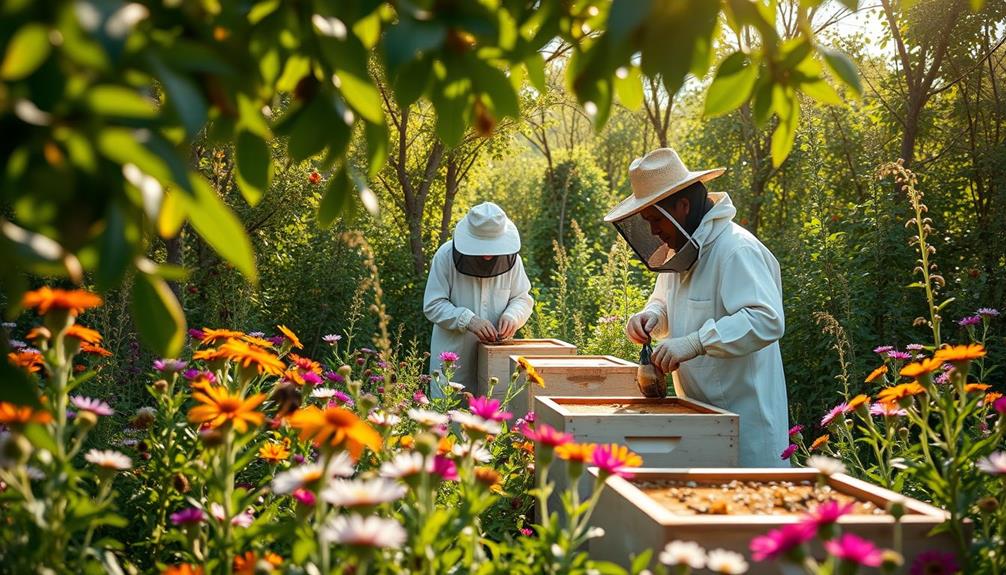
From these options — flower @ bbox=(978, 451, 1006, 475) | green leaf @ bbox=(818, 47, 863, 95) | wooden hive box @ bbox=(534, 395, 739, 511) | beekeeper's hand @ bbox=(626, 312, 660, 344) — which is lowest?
wooden hive box @ bbox=(534, 395, 739, 511)

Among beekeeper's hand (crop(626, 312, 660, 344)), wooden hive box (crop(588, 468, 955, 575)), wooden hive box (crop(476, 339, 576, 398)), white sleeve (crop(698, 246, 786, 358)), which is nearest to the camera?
wooden hive box (crop(588, 468, 955, 575))

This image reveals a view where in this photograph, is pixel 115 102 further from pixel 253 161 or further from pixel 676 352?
pixel 676 352

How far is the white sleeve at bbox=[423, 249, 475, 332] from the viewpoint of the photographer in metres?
5.18

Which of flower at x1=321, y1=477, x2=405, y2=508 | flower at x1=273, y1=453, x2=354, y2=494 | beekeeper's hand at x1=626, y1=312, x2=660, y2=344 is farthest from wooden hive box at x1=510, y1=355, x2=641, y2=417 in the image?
flower at x1=321, y1=477, x2=405, y2=508

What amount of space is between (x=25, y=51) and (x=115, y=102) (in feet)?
0.25

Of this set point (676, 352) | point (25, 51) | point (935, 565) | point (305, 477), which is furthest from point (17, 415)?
point (676, 352)

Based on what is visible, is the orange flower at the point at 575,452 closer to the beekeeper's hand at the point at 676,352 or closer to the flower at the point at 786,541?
the flower at the point at 786,541

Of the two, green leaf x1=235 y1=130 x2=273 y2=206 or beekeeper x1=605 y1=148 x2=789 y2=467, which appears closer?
green leaf x1=235 y1=130 x2=273 y2=206

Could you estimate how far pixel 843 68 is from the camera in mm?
1177

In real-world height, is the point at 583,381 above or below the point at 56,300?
below

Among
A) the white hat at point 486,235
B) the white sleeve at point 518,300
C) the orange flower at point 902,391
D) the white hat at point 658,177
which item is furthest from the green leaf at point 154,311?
the white sleeve at point 518,300

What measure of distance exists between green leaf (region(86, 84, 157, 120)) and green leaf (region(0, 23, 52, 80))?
0.16 ft

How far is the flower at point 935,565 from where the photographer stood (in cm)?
144

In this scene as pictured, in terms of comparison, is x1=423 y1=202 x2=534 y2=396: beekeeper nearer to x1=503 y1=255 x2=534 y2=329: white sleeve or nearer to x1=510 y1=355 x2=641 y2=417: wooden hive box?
x1=503 y1=255 x2=534 y2=329: white sleeve
